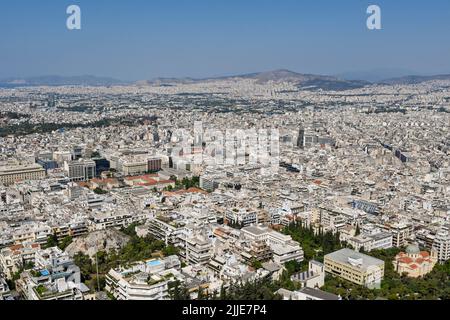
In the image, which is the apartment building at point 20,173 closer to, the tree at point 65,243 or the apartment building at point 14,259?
the tree at point 65,243

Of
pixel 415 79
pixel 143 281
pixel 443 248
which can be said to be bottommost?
pixel 443 248

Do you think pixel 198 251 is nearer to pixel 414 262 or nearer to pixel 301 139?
pixel 414 262

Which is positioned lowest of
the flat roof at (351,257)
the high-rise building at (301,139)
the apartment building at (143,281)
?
the flat roof at (351,257)

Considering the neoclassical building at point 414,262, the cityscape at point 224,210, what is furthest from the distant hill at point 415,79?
the neoclassical building at point 414,262

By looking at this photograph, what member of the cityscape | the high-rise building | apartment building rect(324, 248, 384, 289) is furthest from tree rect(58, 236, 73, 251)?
the high-rise building

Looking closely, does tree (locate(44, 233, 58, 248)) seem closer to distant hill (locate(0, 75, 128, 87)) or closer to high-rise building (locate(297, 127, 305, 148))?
distant hill (locate(0, 75, 128, 87))

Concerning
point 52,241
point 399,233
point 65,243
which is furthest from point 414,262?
point 52,241
